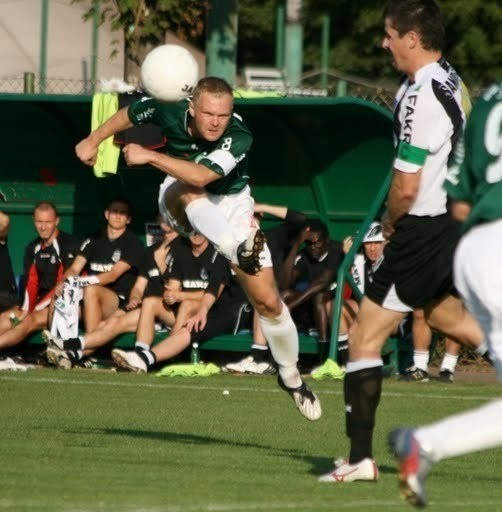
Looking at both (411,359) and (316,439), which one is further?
(411,359)

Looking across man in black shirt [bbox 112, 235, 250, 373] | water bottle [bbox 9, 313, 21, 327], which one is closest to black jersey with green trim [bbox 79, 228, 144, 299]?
man in black shirt [bbox 112, 235, 250, 373]

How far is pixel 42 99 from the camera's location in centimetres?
1527

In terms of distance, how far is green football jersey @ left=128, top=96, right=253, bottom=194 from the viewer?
30.1 ft

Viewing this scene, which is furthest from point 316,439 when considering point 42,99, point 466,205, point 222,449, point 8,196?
point 8,196

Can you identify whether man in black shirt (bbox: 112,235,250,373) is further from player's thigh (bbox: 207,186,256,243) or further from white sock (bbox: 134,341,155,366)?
player's thigh (bbox: 207,186,256,243)

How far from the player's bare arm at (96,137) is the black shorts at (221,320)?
5.36 m

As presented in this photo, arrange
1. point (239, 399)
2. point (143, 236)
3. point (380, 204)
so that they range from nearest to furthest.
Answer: point (239, 399) → point (380, 204) → point (143, 236)

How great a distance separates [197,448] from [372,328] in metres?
1.78

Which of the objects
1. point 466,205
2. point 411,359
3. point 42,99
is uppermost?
point 466,205

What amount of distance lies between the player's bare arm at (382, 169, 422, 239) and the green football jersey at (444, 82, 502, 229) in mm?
1525

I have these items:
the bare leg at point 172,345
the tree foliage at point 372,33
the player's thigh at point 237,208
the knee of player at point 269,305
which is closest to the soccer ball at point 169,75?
the player's thigh at point 237,208

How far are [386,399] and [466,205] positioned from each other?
6.64m

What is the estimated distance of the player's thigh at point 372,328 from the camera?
734cm

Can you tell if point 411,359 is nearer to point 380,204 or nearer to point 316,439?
point 380,204
